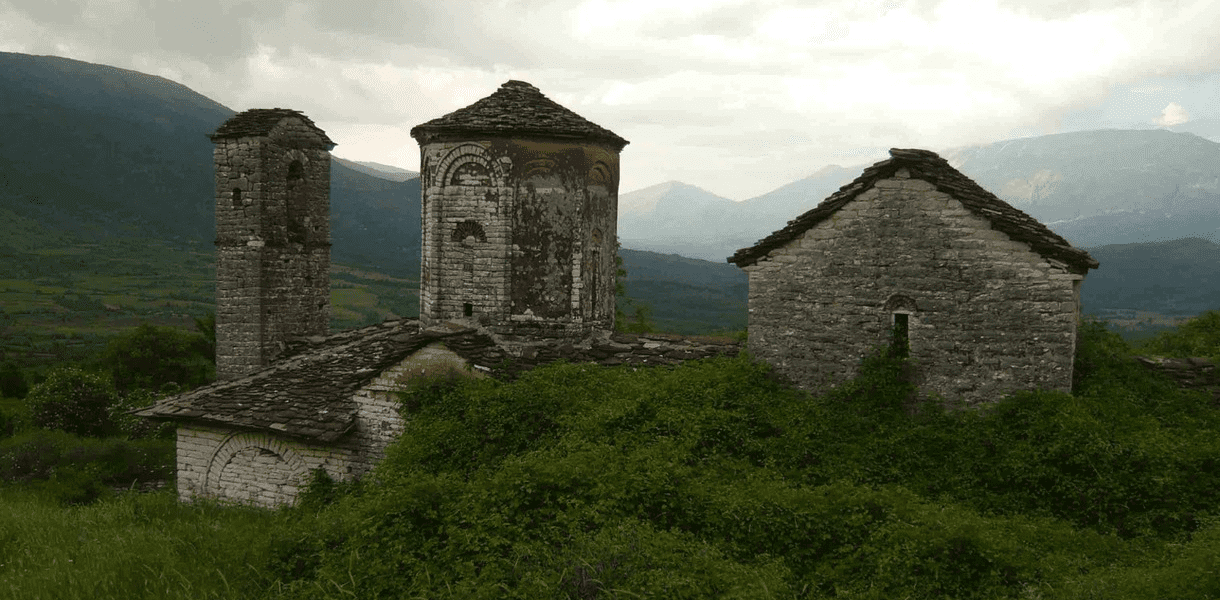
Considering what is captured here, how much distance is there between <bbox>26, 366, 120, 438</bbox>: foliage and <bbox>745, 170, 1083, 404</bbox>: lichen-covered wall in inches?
957

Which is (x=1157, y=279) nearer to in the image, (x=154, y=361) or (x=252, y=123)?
(x=154, y=361)

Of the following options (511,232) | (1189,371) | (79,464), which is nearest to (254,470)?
(511,232)

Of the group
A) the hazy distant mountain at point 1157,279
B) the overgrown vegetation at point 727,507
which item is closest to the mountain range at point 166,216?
the hazy distant mountain at point 1157,279

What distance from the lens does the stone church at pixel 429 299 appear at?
40.8ft

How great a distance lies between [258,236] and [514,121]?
25.1ft

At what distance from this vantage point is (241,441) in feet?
42.4

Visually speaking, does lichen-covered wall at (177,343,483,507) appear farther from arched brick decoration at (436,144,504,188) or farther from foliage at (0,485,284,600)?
arched brick decoration at (436,144,504,188)

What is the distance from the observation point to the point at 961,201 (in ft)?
33.4

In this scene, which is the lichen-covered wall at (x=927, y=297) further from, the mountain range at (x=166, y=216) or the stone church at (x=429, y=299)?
the mountain range at (x=166, y=216)

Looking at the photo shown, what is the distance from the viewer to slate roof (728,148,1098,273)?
9.88 metres

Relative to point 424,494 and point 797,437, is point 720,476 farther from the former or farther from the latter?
point 424,494

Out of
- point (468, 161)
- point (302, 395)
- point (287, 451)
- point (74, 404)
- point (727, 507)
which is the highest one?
point (468, 161)

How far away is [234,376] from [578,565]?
1423 centimetres

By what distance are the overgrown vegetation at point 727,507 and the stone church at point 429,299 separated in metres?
1.13
